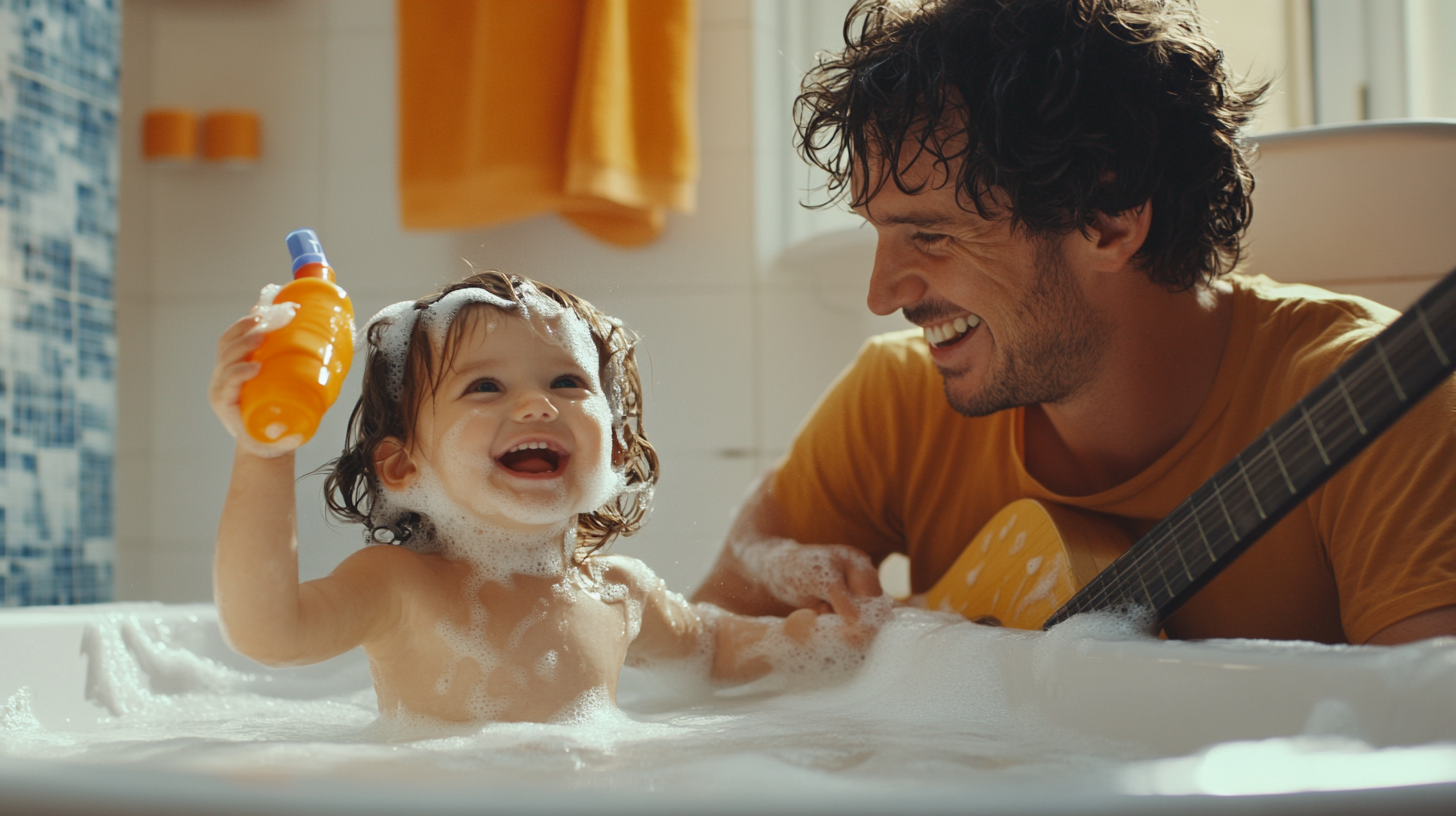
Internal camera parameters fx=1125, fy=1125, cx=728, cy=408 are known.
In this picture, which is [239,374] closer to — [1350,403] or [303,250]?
[303,250]

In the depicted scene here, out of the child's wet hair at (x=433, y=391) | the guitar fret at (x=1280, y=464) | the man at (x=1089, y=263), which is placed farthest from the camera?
the man at (x=1089, y=263)

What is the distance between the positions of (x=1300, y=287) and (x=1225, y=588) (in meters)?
0.41

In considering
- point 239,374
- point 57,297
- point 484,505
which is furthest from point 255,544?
point 57,297

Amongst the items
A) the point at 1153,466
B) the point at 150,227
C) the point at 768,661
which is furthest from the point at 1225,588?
the point at 150,227

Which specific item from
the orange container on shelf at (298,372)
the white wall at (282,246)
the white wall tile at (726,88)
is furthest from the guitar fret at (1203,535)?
the white wall tile at (726,88)

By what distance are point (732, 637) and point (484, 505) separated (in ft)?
1.26

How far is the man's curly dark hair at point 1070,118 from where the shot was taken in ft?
4.15

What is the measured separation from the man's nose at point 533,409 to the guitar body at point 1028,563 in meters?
0.51

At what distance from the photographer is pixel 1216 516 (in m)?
0.86

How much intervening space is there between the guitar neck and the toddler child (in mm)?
401

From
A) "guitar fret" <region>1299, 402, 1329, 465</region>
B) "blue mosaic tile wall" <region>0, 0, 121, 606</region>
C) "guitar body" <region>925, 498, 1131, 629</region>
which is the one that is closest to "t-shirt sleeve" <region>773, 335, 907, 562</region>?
"guitar body" <region>925, 498, 1131, 629</region>

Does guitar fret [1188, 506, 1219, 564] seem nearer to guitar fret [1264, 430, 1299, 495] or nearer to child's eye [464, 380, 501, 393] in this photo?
guitar fret [1264, 430, 1299, 495]

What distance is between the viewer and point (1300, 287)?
4.41 ft

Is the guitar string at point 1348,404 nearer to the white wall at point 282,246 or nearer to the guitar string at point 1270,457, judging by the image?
the guitar string at point 1270,457
